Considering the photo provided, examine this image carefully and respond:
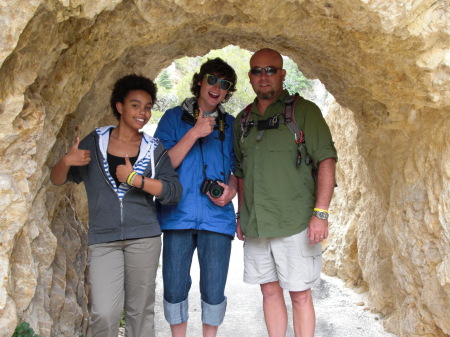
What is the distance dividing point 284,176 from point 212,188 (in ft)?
1.91

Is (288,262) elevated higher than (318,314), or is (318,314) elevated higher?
(288,262)

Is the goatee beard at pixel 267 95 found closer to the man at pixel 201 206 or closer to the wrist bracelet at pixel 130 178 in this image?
the man at pixel 201 206

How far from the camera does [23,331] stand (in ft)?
10.0

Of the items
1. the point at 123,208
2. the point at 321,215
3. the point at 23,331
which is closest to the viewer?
the point at 23,331

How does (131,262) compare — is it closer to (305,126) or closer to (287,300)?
(305,126)

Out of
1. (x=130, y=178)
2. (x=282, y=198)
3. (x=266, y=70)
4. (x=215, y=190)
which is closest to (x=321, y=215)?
(x=282, y=198)

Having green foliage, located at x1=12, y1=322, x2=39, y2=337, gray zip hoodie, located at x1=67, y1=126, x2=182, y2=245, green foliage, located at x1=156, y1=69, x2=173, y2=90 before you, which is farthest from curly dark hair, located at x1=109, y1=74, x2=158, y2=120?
green foliage, located at x1=156, y1=69, x2=173, y2=90

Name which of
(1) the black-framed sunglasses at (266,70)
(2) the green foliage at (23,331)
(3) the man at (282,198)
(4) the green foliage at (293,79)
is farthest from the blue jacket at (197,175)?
(4) the green foliage at (293,79)

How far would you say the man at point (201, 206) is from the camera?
371 cm

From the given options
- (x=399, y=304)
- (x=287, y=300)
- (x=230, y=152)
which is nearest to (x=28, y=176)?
(x=230, y=152)

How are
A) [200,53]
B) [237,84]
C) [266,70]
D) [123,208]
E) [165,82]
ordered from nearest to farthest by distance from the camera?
[123,208], [266,70], [200,53], [237,84], [165,82]

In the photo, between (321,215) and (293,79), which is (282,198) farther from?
(293,79)

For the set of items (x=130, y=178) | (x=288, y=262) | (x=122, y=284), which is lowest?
(x=122, y=284)

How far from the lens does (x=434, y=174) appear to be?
13.1 feet
